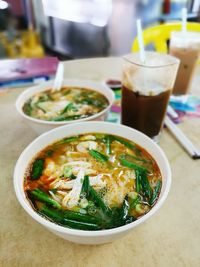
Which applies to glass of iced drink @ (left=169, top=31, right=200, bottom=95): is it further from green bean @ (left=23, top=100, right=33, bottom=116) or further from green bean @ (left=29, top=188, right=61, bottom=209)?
green bean @ (left=29, top=188, right=61, bottom=209)

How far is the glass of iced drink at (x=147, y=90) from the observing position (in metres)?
0.91

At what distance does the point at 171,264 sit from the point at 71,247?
0.79ft

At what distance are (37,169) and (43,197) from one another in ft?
0.36

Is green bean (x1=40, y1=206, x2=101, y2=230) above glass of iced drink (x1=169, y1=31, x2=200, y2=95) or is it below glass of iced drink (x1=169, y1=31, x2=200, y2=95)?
below

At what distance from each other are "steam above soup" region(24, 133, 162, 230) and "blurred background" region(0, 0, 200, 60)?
111 inches

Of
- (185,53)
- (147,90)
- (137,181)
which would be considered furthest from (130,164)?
(185,53)

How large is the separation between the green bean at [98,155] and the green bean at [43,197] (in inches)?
7.7

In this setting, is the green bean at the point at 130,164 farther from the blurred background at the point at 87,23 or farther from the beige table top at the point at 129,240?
the blurred background at the point at 87,23

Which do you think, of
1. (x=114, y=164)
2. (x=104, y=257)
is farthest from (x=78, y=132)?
(x=104, y=257)

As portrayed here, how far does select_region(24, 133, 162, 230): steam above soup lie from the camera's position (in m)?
0.59

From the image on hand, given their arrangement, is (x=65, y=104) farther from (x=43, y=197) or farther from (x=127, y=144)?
(x=43, y=197)

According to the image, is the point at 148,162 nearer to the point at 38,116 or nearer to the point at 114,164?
the point at 114,164

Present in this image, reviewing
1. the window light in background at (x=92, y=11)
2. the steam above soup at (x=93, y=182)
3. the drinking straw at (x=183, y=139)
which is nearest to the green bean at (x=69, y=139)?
the steam above soup at (x=93, y=182)

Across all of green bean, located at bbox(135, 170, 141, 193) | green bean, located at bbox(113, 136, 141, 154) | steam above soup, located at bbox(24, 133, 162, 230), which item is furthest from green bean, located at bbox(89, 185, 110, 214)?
green bean, located at bbox(113, 136, 141, 154)
